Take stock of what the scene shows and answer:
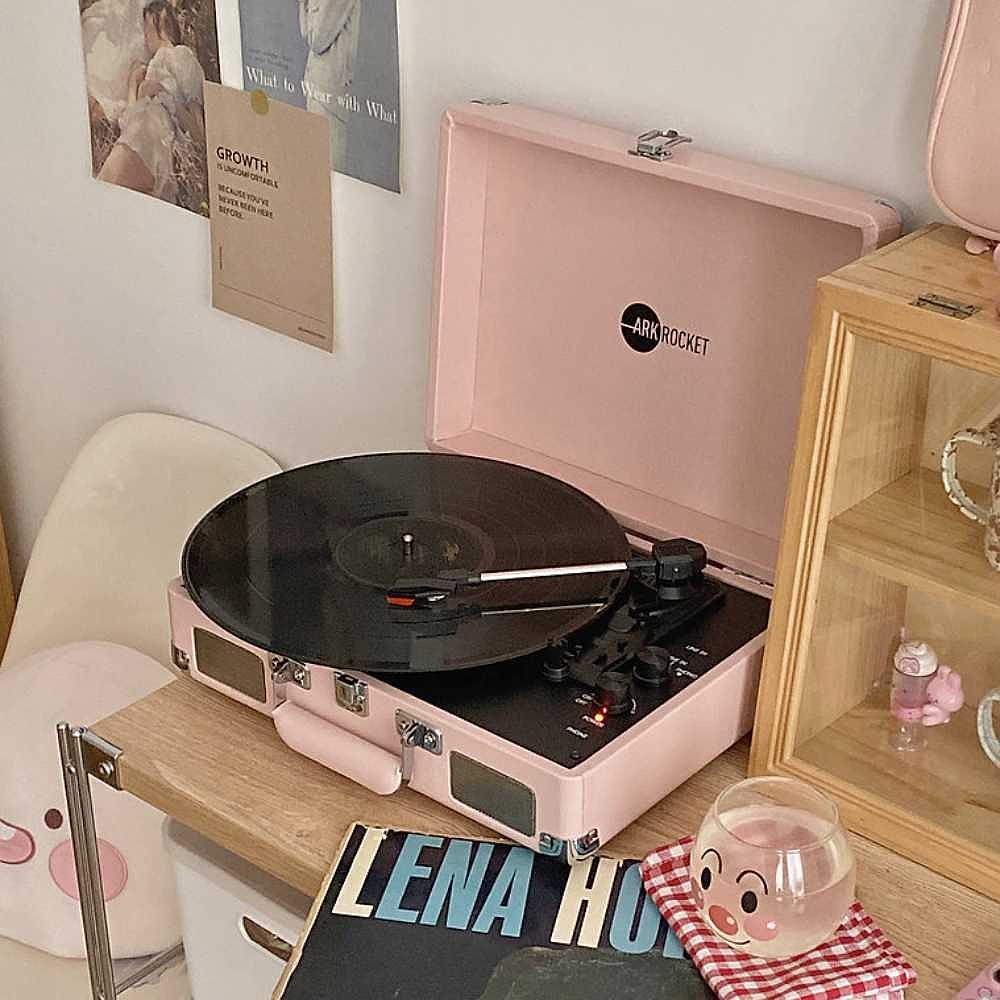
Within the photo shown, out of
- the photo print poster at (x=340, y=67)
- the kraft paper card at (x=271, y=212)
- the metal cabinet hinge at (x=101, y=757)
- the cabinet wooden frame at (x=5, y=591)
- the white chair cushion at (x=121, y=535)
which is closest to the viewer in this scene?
the metal cabinet hinge at (x=101, y=757)

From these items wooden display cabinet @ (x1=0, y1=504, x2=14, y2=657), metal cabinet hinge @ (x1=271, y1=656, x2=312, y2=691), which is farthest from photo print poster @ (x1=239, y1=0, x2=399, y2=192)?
wooden display cabinet @ (x1=0, y1=504, x2=14, y2=657)

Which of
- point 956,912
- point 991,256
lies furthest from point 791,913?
point 991,256

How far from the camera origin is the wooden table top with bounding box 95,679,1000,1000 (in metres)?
1.10

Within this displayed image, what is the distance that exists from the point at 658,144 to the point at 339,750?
21.7 inches

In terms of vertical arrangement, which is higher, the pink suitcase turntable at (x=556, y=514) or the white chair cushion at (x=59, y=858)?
the pink suitcase turntable at (x=556, y=514)

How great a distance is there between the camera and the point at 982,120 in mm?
1101

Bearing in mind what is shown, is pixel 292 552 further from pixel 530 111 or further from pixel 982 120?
pixel 982 120

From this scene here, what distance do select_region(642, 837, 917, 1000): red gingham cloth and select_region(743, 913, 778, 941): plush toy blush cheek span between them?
0.02 metres

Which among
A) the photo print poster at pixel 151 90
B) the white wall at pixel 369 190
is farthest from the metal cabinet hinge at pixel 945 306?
the photo print poster at pixel 151 90

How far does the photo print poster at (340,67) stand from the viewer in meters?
1.53

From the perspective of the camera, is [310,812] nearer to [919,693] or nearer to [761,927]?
[761,927]

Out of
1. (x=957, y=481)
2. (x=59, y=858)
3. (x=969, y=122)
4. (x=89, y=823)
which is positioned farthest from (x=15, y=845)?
(x=969, y=122)

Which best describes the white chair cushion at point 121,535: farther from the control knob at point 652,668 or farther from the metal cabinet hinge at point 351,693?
the control knob at point 652,668

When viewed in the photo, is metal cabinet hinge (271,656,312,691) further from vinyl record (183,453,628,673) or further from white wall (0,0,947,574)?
white wall (0,0,947,574)
